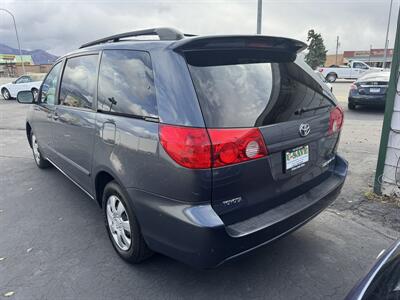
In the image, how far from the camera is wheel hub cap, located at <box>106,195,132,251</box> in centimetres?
276

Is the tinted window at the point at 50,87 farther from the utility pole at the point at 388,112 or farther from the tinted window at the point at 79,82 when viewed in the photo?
the utility pole at the point at 388,112

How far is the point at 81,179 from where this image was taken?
3500 mm

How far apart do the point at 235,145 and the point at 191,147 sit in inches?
11.2

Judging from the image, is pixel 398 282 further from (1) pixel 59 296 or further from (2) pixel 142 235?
(1) pixel 59 296

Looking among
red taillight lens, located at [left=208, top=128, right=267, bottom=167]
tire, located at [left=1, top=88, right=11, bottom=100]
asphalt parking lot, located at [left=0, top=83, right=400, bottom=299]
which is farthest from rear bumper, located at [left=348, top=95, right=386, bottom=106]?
tire, located at [left=1, top=88, right=11, bottom=100]

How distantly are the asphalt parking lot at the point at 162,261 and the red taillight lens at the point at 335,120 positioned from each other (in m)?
1.10

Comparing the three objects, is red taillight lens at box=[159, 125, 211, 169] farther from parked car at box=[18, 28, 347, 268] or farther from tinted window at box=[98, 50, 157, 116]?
tinted window at box=[98, 50, 157, 116]

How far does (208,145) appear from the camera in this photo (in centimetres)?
199

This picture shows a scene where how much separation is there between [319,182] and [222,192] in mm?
1168

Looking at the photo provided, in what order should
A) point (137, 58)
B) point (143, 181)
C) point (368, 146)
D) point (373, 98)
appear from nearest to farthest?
point (143, 181) < point (137, 58) < point (368, 146) < point (373, 98)

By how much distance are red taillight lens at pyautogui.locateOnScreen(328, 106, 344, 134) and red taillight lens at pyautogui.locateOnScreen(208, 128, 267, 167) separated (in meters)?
0.96

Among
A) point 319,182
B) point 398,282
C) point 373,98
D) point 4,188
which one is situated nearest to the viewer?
point 398,282

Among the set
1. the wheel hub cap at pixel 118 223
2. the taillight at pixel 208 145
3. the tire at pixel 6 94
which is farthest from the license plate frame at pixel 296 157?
the tire at pixel 6 94

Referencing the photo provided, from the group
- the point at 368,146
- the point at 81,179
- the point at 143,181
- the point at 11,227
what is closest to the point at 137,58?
the point at 143,181
